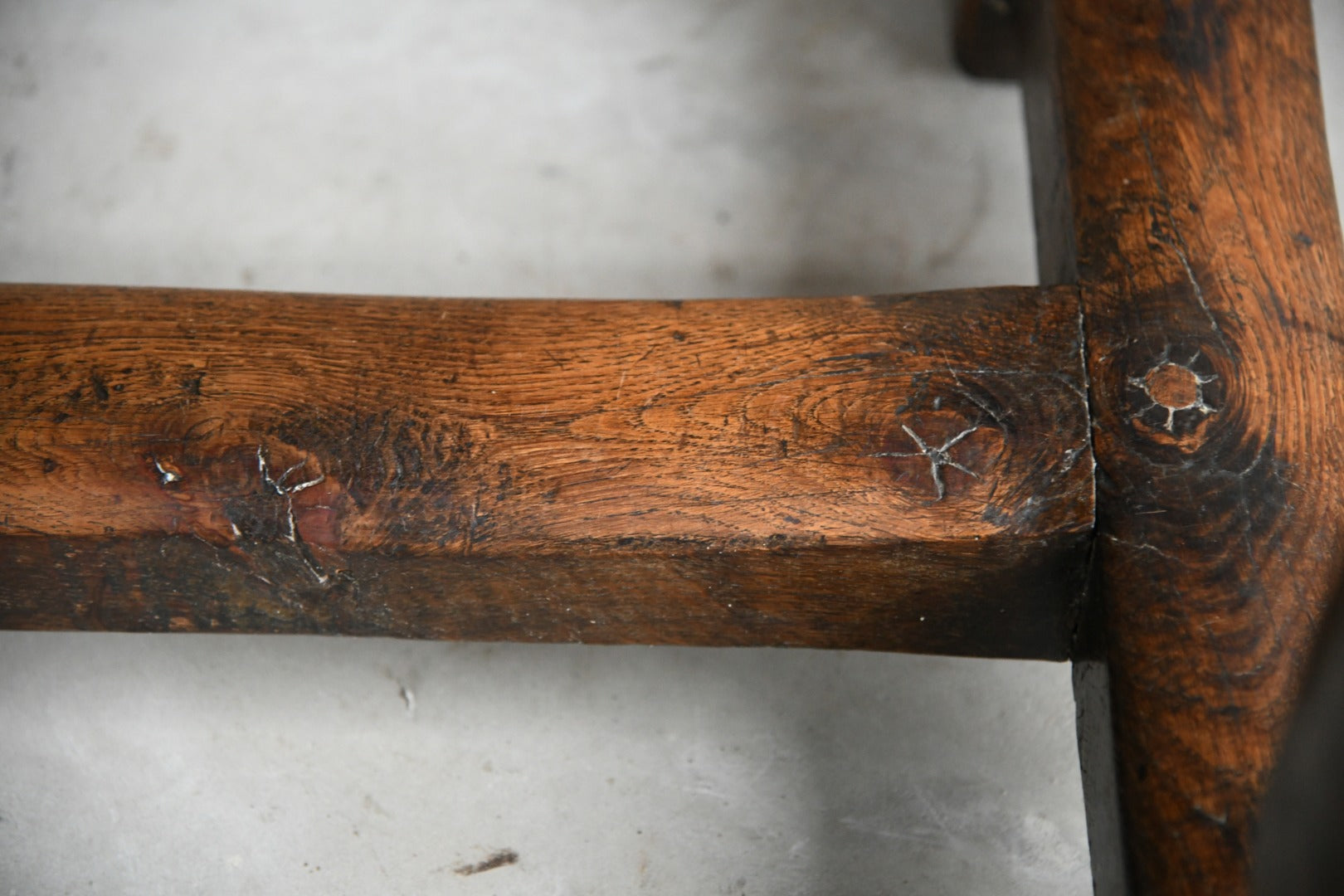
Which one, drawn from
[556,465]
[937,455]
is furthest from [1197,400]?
[556,465]

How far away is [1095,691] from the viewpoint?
0.85 m

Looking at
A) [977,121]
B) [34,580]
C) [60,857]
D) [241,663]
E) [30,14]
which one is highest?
[30,14]

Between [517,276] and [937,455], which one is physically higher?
[517,276]

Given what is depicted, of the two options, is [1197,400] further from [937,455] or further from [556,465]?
[556,465]

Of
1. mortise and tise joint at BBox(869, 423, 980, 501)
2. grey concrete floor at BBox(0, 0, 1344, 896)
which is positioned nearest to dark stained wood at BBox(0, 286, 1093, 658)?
mortise and tise joint at BBox(869, 423, 980, 501)

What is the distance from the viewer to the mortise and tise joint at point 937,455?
82 cm

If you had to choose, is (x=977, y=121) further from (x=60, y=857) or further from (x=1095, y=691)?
(x=60, y=857)

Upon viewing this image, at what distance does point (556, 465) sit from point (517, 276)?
65 centimetres

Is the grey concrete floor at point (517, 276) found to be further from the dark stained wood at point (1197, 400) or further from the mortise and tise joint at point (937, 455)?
the mortise and tise joint at point (937, 455)

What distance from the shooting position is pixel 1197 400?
2.76 ft

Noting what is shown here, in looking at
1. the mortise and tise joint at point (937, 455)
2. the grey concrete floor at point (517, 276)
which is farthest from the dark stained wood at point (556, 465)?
the grey concrete floor at point (517, 276)

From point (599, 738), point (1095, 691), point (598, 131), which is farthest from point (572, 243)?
point (1095, 691)

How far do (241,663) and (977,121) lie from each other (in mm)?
1115

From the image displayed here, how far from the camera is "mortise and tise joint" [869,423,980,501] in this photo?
2.70ft
